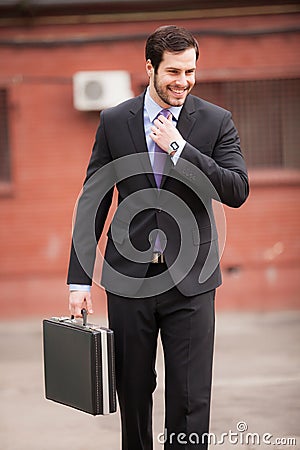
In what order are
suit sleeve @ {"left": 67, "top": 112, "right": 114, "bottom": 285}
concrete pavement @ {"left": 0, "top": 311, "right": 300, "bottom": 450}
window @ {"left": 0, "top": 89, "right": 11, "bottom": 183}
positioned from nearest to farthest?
suit sleeve @ {"left": 67, "top": 112, "right": 114, "bottom": 285} → concrete pavement @ {"left": 0, "top": 311, "right": 300, "bottom": 450} → window @ {"left": 0, "top": 89, "right": 11, "bottom": 183}

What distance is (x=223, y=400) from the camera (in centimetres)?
540

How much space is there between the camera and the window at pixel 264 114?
8.43m

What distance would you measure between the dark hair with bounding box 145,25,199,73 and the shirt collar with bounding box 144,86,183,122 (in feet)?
0.58

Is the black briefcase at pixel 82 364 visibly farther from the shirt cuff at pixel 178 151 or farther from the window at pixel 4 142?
the window at pixel 4 142

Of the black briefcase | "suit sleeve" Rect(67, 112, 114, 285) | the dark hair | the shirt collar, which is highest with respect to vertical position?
the dark hair

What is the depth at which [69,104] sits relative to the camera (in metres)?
8.28

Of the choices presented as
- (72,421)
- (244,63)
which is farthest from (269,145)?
(72,421)

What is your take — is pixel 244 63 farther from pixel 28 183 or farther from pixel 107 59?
pixel 28 183

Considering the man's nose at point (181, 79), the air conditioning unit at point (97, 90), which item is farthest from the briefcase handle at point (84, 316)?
the air conditioning unit at point (97, 90)

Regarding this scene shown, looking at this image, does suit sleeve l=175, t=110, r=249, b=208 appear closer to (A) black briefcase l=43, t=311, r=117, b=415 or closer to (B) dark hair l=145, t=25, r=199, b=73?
(B) dark hair l=145, t=25, r=199, b=73

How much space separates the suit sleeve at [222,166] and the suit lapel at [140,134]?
8.0 inches

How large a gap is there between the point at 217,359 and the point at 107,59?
316 centimetres

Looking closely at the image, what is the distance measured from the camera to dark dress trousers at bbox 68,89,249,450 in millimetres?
3510

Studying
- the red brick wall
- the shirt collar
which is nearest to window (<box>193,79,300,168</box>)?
the red brick wall
